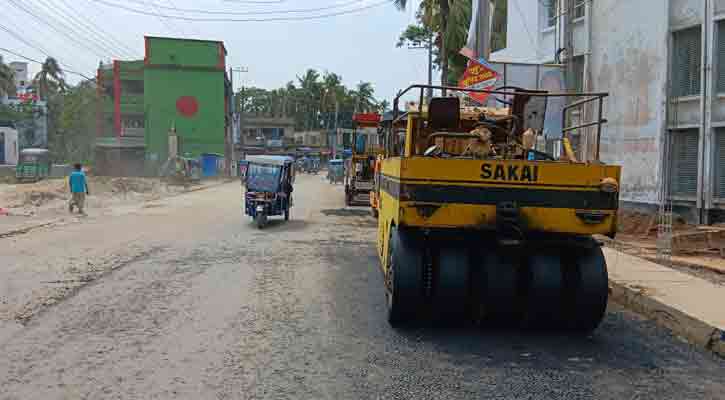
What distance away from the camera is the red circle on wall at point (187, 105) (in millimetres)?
57188

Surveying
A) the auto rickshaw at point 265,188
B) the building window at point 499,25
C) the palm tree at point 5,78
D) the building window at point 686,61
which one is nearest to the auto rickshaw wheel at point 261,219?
the auto rickshaw at point 265,188

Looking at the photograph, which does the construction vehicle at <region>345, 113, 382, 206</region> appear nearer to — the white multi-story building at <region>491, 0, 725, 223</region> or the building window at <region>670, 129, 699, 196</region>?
the white multi-story building at <region>491, 0, 725, 223</region>

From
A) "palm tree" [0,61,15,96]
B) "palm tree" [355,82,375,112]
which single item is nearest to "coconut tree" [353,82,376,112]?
"palm tree" [355,82,375,112]

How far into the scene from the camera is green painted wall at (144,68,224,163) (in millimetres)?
56719

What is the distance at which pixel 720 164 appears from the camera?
1567 centimetres

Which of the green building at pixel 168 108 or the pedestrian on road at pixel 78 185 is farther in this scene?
the green building at pixel 168 108

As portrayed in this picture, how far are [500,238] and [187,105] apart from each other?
179 feet

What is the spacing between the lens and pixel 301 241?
14266 mm

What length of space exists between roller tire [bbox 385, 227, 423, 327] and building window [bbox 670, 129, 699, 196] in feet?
41.0

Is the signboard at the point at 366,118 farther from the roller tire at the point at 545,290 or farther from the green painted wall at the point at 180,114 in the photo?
the green painted wall at the point at 180,114

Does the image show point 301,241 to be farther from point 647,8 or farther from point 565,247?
point 647,8

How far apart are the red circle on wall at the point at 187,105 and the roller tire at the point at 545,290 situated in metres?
54.3

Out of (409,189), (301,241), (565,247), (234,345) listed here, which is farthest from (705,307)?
(301,241)

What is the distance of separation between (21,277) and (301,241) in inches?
237
